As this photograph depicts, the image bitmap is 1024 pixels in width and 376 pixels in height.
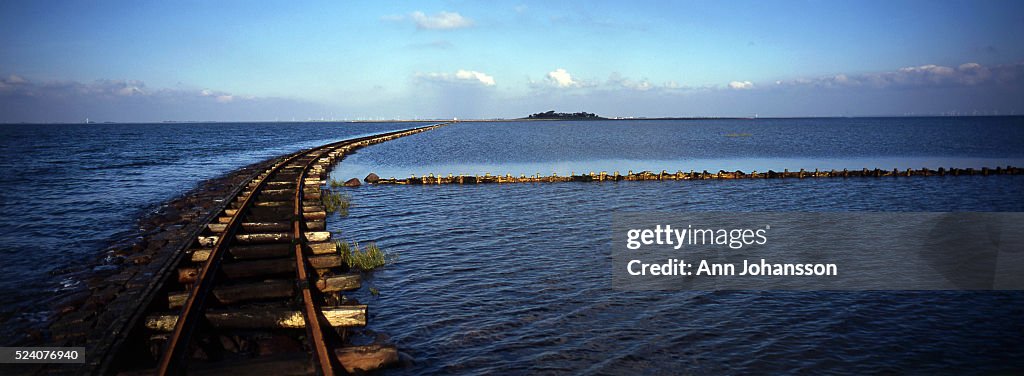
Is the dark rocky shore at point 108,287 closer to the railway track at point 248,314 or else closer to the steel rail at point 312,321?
the railway track at point 248,314

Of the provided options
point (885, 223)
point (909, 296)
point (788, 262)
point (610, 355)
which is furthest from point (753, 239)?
point (610, 355)

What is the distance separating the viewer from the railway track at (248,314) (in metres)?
6.21

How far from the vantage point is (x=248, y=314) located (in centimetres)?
752

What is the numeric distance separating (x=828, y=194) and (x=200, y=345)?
2709 centimetres

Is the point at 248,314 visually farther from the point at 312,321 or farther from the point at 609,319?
the point at 609,319

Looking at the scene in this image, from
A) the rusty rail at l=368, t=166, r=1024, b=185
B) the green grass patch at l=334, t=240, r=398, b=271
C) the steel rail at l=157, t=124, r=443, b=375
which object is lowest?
the green grass patch at l=334, t=240, r=398, b=271

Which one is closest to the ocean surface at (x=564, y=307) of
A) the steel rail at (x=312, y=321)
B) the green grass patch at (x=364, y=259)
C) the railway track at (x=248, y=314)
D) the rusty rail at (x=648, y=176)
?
the green grass patch at (x=364, y=259)

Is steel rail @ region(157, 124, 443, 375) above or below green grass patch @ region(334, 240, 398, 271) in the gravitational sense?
above

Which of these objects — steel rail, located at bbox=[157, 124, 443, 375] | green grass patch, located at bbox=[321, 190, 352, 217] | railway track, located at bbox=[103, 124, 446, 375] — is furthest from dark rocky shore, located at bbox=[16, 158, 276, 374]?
green grass patch, located at bbox=[321, 190, 352, 217]

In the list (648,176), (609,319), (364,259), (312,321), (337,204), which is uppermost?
(648,176)

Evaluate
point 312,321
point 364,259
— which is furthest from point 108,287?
point 312,321

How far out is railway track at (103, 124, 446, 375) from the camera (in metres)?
6.21

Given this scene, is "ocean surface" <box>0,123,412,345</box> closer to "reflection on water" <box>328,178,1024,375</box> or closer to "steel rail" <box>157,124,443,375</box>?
"steel rail" <box>157,124,443,375</box>

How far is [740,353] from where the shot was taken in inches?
325
